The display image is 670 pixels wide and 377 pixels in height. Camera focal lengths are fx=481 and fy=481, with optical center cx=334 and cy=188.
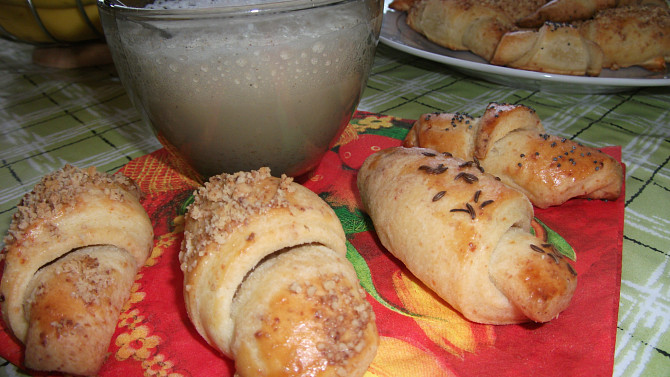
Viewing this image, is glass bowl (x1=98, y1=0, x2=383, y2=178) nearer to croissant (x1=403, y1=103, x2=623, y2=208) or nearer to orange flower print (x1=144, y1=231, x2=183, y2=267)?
orange flower print (x1=144, y1=231, x2=183, y2=267)

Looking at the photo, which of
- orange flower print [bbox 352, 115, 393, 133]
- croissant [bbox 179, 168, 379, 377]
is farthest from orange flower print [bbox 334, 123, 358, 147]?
A: croissant [bbox 179, 168, 379, 377]

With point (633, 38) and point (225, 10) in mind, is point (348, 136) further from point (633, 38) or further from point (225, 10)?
point (633, 38)

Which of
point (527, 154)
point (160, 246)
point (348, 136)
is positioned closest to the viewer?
point (160, 246)

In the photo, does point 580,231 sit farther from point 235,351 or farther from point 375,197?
point 235,351

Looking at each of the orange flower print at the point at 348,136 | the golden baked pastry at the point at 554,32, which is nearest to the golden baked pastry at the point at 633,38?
the golden baked pastry at the point at 554,32

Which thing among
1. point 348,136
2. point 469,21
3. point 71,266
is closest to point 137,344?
point 71,266

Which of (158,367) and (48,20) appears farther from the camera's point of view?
(48,20)

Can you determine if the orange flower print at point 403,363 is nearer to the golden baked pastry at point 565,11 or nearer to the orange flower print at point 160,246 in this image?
the orange flower print at point 160,246
